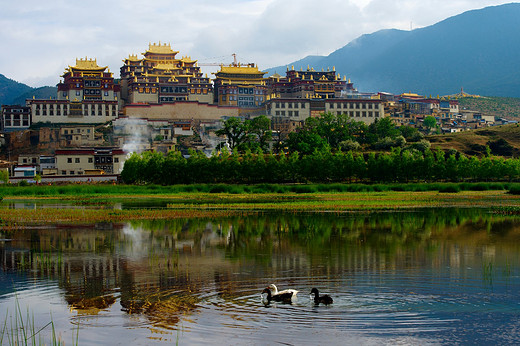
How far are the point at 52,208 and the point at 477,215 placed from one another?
86.8ft

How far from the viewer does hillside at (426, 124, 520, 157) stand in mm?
92625

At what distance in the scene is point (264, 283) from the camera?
1859cm

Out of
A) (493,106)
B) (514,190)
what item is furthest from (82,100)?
(493,106)

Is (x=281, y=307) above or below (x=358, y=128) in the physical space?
below

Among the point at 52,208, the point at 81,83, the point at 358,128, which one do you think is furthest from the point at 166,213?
the point at 81,83

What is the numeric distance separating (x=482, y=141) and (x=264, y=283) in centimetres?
8505

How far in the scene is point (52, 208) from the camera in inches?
1748

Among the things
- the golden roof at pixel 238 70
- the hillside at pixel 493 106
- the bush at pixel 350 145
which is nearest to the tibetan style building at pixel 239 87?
the golden roof at pixel 238 70

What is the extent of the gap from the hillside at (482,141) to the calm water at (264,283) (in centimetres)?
6345

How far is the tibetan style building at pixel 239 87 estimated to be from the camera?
112188 millimetres

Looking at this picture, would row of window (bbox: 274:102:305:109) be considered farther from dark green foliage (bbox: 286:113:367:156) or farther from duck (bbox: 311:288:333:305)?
duck (bbox: 311:288:333:305)

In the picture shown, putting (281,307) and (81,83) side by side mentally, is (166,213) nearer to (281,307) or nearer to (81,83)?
(281,307)

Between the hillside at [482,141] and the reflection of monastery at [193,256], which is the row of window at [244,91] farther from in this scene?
the reflection of monastery at [193,256]

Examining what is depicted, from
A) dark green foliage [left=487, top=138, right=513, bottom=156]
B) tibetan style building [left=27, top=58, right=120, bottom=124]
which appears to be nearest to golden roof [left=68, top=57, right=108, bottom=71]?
tibetan style building [left=27, top=58, right=120, bottom=124]
